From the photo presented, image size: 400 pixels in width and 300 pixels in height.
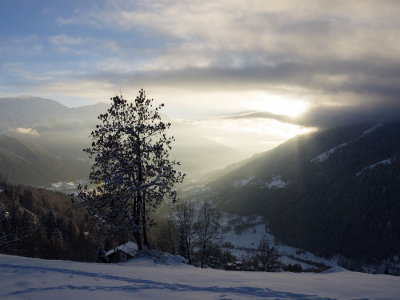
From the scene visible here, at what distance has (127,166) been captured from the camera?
20781mm

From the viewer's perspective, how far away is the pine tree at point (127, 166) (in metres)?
20.8

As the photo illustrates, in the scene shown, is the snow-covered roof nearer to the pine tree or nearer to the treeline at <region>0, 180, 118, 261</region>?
the pine tree

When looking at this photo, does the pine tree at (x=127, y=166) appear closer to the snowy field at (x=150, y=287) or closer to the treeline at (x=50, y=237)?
the snowy field at (x=150, y=287)

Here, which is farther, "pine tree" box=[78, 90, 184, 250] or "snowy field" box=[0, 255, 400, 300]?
"pine tree" box=[78, 90, 184, 250]

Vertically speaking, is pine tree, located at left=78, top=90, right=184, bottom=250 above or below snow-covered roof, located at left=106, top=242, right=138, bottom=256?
above

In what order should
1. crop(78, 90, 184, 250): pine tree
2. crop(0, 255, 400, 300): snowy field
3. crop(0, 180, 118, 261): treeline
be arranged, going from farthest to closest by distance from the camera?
crop(0, 180, 118, 261): treeline
crop(78, 90, 184, 250): pine tree
crop(0, 255, 400, 300): snowy field

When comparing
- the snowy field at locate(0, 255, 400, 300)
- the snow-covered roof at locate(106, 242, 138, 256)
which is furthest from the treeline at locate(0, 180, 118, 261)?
the snowy field at locate(0, 255, 400, 300)

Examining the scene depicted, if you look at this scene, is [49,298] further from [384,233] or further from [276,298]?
[384,233]

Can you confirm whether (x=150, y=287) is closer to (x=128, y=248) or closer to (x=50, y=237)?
(x=128, y=248)

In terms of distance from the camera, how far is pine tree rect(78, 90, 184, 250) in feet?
68.4

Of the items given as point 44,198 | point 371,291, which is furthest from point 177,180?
point 44,198

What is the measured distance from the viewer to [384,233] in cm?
19100

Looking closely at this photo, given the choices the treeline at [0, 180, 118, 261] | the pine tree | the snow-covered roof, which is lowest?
the treeline at [0, 180, 118, 261]

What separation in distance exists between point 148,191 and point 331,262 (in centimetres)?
19763
